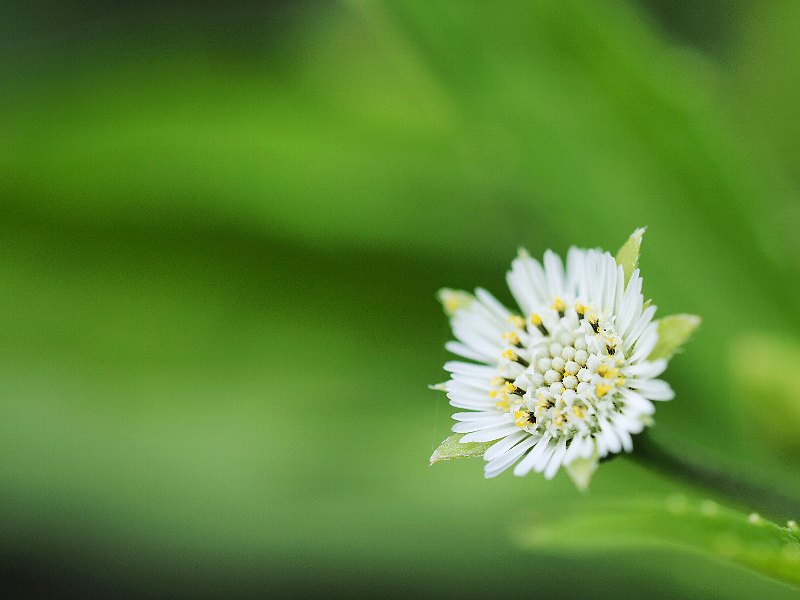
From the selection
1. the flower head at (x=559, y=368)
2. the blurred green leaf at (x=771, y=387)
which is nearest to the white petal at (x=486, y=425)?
the flower head at (x=559, y=368)

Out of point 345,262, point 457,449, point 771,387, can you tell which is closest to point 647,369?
point 457,449

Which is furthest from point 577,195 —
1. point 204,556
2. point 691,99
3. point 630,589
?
point 204,556

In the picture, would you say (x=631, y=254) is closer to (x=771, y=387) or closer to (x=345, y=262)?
(x=771, y=387)

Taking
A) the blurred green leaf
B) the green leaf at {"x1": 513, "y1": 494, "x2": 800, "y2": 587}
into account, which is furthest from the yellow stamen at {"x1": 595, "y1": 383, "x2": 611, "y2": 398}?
the blurred green leaf

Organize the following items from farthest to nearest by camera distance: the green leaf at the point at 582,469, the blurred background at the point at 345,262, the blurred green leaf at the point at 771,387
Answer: the blurred background at the point at 345,262 < the blurred green leaf at the point at 771,387 < the green leaf at the point at 582,469

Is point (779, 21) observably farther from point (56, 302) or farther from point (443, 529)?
point (56, 302)

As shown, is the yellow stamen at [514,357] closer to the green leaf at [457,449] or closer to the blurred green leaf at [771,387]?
the green leaf at [457,449]

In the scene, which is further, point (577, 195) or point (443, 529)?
point (443, 529)
